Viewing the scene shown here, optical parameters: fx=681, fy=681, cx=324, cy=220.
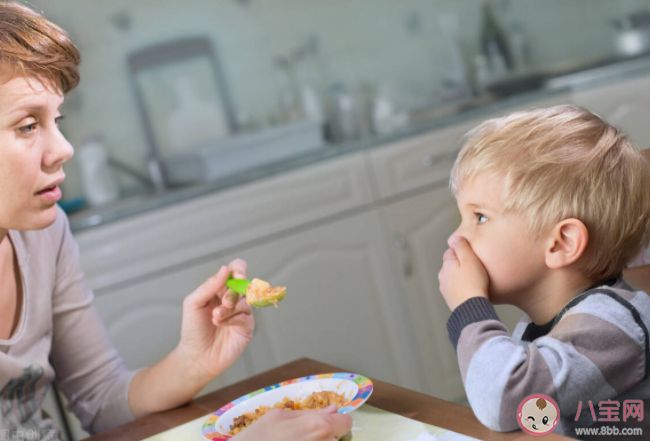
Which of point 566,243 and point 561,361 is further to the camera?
point 566,243

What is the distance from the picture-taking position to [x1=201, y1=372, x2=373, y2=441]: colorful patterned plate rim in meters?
0.73

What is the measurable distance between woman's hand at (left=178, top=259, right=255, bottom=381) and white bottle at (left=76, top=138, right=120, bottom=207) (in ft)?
4.92

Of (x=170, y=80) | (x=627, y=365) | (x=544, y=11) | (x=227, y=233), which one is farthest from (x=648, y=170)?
(x=544, y=11)

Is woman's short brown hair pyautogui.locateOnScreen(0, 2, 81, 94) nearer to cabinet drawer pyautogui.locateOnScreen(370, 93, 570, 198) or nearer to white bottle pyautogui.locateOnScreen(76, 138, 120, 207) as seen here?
cabinet drawer pyautogui.locateOnScreen(370, 93, 570, 198)

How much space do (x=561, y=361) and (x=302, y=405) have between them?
29 centimetres

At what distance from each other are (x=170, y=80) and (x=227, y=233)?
0.85 m

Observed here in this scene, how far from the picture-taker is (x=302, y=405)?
792mm

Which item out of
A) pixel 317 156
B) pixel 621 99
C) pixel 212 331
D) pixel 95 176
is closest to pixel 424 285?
pixel 317 156

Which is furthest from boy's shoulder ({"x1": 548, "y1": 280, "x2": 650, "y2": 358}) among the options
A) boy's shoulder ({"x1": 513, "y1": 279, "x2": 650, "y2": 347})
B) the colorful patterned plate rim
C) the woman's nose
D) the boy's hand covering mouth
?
the woman's nose

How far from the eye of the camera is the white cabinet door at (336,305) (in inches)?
80.0

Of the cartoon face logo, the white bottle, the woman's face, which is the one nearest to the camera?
the cartoon face logo

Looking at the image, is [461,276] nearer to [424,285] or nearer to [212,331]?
[212,331]

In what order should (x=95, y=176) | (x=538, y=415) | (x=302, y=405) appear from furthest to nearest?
(x=95, y=176) < (x=302, y=405) < (x=538, y=415)

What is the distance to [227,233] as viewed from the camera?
1995mm
